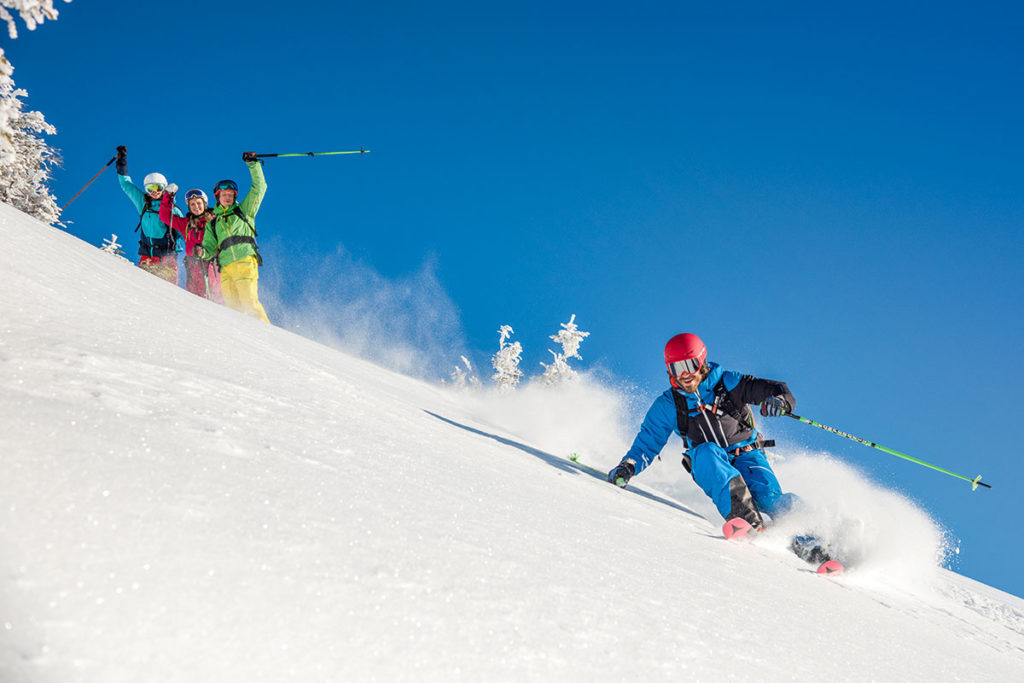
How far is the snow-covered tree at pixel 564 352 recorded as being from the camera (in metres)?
23.9

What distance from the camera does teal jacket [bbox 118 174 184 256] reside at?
908 centimetres

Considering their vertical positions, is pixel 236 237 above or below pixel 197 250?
above

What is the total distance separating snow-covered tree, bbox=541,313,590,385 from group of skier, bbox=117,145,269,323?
16.1m

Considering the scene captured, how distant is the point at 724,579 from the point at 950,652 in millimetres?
1126

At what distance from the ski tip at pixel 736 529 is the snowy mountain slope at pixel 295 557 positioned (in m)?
0.74

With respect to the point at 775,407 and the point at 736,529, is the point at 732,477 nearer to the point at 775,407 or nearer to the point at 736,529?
the point at 736,529

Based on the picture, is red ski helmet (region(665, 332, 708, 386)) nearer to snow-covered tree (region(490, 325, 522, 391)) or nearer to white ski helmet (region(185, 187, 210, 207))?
white ski helmet (region(185, 187, 210, 207))

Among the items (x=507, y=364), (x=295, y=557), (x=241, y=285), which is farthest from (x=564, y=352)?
(x=295, y=557)

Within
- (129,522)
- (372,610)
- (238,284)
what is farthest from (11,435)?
(238,284)

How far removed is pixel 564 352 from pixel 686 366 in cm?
1931

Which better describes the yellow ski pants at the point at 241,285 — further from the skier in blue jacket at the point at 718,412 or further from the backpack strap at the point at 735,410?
the backpack strap at the point at 735,410

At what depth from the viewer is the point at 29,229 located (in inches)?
136

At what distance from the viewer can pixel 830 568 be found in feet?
11.8

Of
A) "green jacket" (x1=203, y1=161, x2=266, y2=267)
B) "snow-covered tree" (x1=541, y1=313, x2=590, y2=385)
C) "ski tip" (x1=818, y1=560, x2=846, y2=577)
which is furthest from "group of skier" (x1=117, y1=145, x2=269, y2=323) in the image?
"snow-covered tree" (x1=541, y1=313, x2=590, y2=385)
